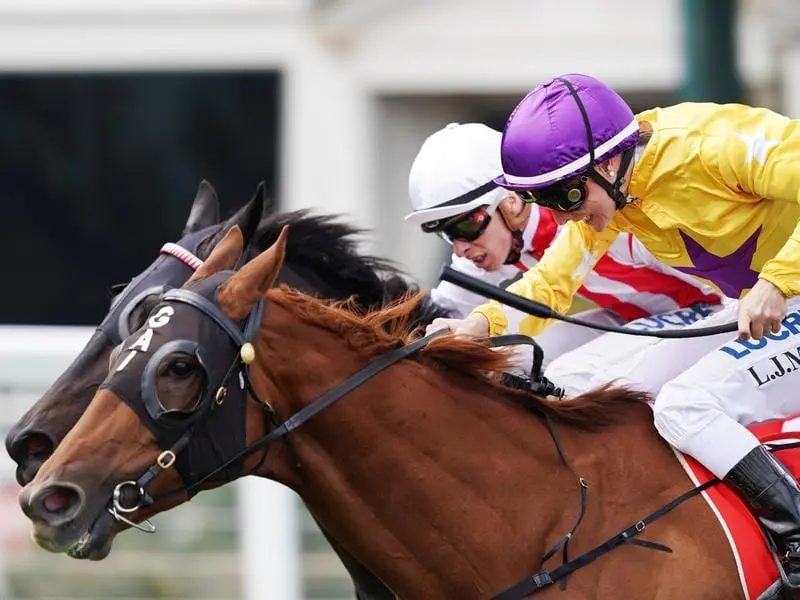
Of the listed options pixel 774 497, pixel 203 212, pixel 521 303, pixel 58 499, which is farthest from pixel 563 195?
pixel 203 212

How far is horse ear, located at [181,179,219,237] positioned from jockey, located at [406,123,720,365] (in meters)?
0.76

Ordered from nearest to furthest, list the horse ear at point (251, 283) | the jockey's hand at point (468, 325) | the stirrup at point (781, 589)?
the horse ear at point (251, 283), the stirrup at point (781, 589), the jockey's hand at point (468, 325)

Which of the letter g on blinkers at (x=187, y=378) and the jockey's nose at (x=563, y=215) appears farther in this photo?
the jockey's nose at (x=563, y=215)

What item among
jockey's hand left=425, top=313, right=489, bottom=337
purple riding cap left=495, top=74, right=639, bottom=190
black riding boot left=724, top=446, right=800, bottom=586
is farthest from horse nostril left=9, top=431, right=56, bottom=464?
black riding boot left=724, top=446, right=800, bottom=586

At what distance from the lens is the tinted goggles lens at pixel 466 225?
194 inches

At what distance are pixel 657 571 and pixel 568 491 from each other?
285mm

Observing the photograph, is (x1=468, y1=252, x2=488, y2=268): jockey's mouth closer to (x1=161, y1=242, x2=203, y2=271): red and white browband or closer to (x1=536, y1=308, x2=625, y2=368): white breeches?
(x1=536, y1=308, x2=625, y2=368): white breeches

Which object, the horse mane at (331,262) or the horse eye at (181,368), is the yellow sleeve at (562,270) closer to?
the horse mane at (331,262)

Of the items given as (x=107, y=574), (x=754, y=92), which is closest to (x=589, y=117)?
(x=107, y=574)

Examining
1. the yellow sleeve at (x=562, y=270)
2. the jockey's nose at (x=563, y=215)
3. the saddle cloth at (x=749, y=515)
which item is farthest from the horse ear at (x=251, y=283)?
the saddle cloth at (x=749, y=515)

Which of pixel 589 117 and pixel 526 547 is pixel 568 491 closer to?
pixel 526 547

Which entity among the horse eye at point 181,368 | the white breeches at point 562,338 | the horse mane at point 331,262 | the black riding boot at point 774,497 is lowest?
the white breeches at point 562,338

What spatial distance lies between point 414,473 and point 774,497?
0.87 meters

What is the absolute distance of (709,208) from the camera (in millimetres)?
4164
